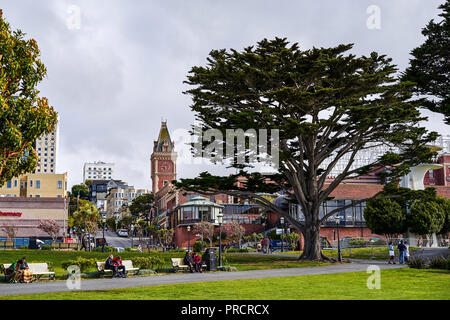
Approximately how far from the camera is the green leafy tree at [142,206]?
400ft

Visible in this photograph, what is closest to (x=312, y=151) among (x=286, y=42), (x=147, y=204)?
(x=286, y=42)

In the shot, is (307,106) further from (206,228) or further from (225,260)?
(206,228)

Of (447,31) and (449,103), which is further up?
(447,31)

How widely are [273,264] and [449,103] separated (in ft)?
47.6

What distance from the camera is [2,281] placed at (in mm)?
21906

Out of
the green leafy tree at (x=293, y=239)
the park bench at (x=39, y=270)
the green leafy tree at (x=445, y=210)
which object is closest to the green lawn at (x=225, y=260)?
the park bench at (x=39, y=270)

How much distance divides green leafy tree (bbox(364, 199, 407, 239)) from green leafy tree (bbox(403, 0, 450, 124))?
2096cm

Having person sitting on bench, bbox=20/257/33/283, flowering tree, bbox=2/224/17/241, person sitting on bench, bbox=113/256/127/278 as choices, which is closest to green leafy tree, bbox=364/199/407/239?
person sitting on bench, bbox=113/256/127/278

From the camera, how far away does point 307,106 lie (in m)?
33.3

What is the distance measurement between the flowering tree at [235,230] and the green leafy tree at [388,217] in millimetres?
20083

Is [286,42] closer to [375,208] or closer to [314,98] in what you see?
[314,98]

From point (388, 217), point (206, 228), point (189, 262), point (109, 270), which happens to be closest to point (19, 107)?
point (109, 270)

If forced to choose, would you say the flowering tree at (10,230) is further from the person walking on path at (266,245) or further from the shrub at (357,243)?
the shrub at (357,243)

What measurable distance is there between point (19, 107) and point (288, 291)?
10.6 metres
